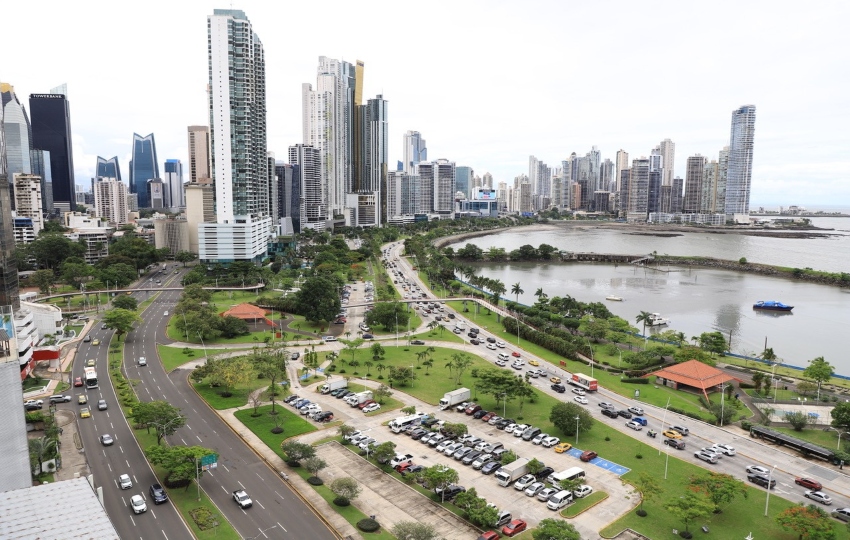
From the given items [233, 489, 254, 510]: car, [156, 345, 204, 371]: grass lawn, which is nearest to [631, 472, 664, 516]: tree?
[233, 489, 254, 510]: car

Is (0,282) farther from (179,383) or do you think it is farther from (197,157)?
(197,157)

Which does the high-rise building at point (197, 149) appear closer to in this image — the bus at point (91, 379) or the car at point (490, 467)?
the bus at point (91, 379)

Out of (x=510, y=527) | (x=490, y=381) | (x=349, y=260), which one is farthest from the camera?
(x=349, y=260)

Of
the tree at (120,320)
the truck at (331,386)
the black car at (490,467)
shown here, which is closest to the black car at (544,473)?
the black car at (490,467)

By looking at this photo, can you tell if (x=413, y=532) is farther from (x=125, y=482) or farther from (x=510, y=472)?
(x=125, y=482)

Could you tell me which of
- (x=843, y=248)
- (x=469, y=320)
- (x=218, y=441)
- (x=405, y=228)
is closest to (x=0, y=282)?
(x=218, y=441)

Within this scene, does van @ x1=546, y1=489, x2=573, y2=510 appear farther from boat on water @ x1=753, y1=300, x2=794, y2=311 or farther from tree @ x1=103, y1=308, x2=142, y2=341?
boat on water @ x1=753, y1=300, x2=794, y2=311
